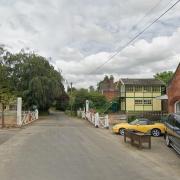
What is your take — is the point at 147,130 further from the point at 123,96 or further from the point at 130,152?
the point at 123,96

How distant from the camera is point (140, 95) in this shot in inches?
2253

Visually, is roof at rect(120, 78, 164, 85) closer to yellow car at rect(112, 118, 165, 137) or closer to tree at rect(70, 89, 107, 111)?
tree at rect(70, 89, 107, 111)

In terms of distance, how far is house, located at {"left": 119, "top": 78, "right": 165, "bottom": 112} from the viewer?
5703 centimetres

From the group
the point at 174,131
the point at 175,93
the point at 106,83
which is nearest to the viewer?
the point at 174,131

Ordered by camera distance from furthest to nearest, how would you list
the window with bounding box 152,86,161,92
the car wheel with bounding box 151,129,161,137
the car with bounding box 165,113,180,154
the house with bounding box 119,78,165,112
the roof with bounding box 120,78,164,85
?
the window with bounding box 152,86,161,92 → the roof with bounding box 120,78,164,85 → the house with bounding box 119,78,165,112 → the car wheel with bounding box 151,129,161,137 → the car with bounding box 165,113,180,154

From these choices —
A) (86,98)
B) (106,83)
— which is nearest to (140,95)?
(86,98)

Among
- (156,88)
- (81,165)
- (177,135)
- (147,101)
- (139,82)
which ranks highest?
(139,82)

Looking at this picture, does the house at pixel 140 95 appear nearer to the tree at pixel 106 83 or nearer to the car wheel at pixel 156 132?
the car wheel at pixel 156 132

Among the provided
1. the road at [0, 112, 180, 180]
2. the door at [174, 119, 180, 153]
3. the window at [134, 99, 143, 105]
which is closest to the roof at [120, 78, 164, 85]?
the window at [134, 99, 143, 105]

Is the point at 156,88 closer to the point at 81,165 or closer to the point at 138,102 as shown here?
the point at 138,102

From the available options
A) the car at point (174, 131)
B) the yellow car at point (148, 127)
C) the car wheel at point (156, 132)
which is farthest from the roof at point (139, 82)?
the car at point (174, 131)

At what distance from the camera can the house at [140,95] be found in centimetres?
5703

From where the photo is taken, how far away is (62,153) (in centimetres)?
1370

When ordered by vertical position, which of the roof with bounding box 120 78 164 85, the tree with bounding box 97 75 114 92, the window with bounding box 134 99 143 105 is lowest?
the window with bounding box 134 99 143 105
